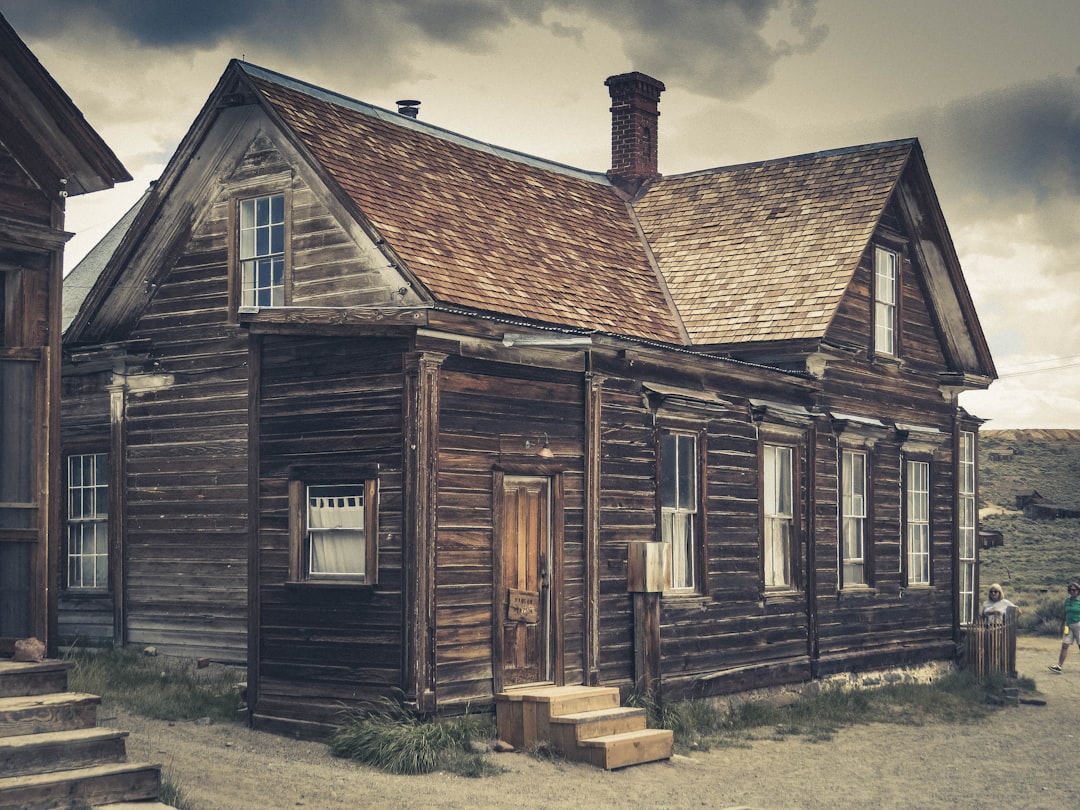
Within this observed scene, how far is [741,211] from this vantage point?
2238 cm

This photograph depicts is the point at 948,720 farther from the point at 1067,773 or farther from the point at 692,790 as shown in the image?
the point at 692,790

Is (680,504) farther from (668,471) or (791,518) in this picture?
(791,518)

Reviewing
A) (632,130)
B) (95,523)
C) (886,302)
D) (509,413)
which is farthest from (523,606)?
(632,130)

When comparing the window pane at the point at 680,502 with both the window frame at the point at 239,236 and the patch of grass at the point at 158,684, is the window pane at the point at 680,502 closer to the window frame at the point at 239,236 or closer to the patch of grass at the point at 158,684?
the window frame at the point at 239,236

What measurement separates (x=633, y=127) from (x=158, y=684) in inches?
493

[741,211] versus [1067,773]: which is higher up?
[741,211]

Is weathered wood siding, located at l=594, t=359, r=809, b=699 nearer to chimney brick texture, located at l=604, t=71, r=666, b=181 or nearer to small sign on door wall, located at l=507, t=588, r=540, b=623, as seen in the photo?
small sign on door wall, located at l=507, t=588, r=540, b=623

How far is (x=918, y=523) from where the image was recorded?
22.5m

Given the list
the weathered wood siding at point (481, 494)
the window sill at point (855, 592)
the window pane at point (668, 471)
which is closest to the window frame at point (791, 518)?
the window sill at point (855, 592)

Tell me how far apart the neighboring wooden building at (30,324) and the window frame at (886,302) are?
13025mm

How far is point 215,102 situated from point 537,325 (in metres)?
4.63

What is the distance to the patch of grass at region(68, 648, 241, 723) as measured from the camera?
15289 millimetres

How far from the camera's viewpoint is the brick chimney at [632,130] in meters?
24.3

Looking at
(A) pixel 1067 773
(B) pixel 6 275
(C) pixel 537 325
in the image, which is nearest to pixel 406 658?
(C) pixel 537 325
